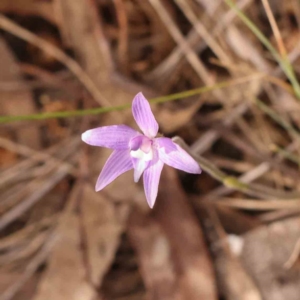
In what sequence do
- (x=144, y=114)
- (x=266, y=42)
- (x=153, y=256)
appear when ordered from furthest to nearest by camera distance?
(x=153, y=256)
(x=266, y=42)
(x=144, y=114)

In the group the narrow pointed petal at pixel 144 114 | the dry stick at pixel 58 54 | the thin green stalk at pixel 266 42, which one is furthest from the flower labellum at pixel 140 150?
the dry stick at pixel 58 54

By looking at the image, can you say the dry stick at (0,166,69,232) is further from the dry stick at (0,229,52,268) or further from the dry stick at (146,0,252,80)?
the dry stick at (146,0,252,80)

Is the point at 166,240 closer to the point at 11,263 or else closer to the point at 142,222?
the point at 142,222

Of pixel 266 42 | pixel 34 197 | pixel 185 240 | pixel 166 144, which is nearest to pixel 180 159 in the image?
pixel 166 144

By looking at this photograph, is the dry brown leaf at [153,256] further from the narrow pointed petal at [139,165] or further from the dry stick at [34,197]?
the narrow pointed petal at [139,165]

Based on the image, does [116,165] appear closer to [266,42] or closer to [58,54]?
[266,42]

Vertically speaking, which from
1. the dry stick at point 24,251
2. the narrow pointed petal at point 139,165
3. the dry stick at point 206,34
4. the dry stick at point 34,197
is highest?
the dry stick at point 206,34

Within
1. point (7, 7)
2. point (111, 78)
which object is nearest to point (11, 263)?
point (111, 78)

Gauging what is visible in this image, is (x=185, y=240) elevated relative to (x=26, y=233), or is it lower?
lower
